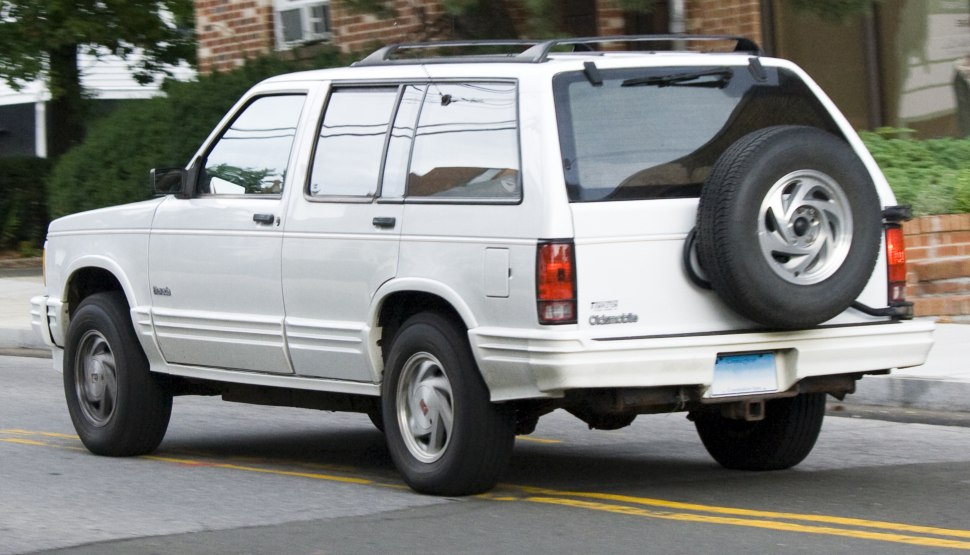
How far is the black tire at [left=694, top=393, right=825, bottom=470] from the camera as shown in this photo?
780 centimetres

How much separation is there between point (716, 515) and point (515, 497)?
3.16 ft

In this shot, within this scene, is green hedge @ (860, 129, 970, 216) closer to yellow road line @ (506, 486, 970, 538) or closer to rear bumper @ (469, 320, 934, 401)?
rear bumper @ (469, 320, 934, 401)

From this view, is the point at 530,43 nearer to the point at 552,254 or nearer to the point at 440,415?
the point at 552,254

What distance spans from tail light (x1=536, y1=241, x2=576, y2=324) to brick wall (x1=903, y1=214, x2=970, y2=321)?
7.22 meters

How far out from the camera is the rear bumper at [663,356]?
6559 millimetres

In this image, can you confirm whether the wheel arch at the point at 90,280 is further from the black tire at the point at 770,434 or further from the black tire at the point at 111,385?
the black tire at the point at 770,434

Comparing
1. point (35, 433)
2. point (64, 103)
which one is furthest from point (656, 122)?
point (64, 103)

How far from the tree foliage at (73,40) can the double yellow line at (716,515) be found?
15555 mm

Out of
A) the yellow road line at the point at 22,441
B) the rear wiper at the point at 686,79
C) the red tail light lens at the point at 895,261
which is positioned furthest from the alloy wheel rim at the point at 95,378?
the red tail light lens at the point at 895,261

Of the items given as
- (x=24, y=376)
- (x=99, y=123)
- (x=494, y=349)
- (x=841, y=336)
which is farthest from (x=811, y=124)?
(x=99, y=123)

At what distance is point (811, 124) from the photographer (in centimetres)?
743

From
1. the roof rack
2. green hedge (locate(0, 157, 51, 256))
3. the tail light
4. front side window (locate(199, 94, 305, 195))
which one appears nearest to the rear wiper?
the roof rack

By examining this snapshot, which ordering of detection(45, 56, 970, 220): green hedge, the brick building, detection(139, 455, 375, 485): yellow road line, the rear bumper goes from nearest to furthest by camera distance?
the rear bumper, detection(139, 455, 375, 485): yellow road line, the brick building, detection(45, 56, 970, 220): green hedge

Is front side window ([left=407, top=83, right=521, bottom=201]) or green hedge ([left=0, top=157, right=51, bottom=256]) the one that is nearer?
front side window ([left=407, top=83, right=521, bottom=201])
